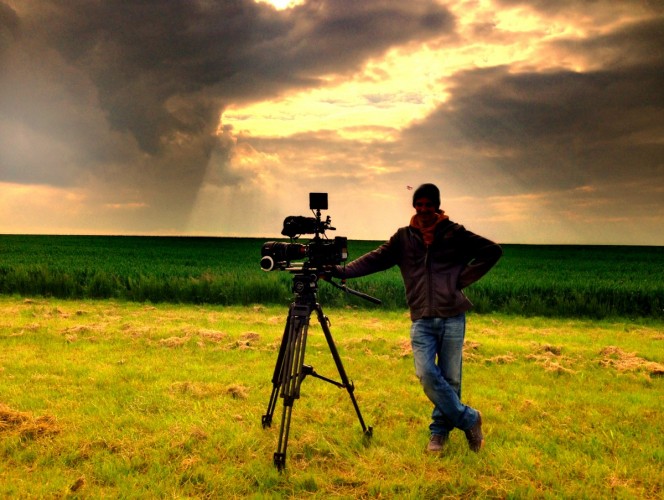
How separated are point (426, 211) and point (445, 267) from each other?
0.53 metres

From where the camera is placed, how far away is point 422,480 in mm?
4293

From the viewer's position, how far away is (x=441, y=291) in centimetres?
465

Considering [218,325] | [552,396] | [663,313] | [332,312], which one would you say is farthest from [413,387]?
[663,313]

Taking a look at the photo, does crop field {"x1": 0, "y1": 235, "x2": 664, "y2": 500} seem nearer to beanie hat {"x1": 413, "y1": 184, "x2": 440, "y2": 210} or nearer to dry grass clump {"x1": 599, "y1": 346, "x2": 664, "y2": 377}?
dry grass clump {"x1": 599, "y1": 346, "x2": 664, "y2": 377}

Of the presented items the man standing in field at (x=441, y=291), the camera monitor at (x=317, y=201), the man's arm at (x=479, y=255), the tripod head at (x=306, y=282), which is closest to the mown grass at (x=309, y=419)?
the man standing in field at (x=441, y=291)

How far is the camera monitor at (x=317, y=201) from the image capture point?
4703mm

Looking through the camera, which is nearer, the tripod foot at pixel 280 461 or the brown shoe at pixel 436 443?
the tripod foot at pixel 280 461

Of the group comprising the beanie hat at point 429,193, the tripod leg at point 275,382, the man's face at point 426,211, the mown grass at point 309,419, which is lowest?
the mown grass at point 309,419

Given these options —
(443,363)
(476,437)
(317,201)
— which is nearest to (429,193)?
(317,201)

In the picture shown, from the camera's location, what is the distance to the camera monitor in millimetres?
4703

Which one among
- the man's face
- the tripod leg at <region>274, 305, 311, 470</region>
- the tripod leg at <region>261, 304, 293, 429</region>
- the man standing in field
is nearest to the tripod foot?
the tripod leg at <region>274, 305, 311, 470</region>

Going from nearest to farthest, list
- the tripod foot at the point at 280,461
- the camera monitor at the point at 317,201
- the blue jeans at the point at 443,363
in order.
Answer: the tripod foot at the point at 280,461
the blue jeans at the point at 443,363
the camera monitor at the point at 317,201

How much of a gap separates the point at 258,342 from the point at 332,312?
465cm

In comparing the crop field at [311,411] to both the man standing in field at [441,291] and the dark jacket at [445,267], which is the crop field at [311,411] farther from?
the dark jacket at [445,267]
